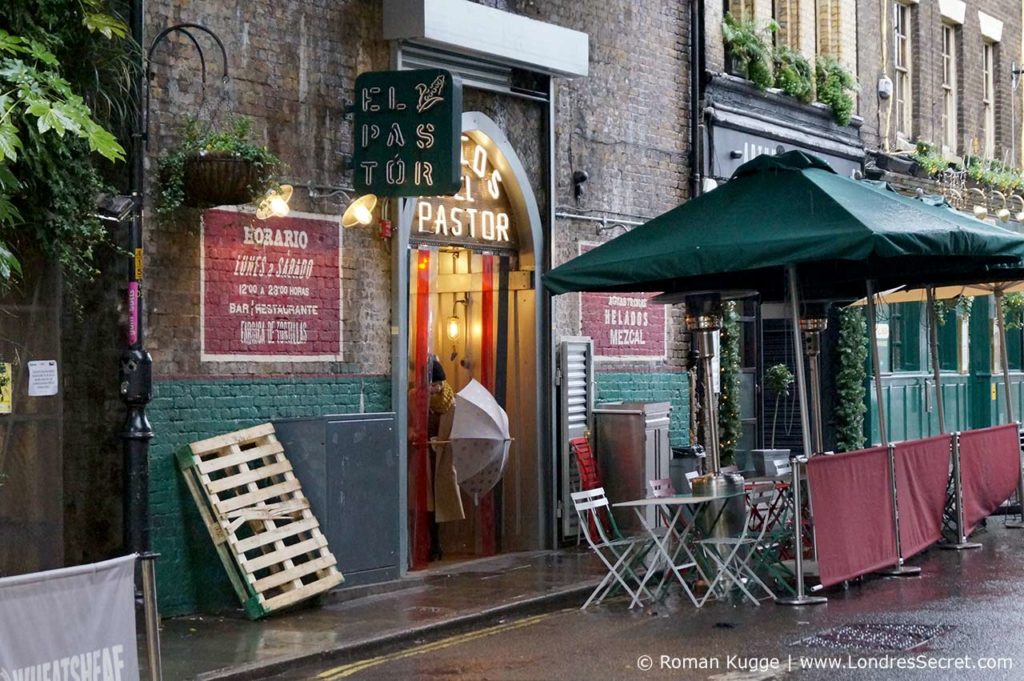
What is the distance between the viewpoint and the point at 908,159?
78.3 feet

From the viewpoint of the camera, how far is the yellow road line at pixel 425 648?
977cm

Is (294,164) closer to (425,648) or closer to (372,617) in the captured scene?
(372,617)

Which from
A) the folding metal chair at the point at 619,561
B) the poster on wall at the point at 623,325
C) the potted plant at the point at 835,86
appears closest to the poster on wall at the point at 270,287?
the folding metal chair at the point at 619,561

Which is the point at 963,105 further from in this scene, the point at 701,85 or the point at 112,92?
the point at 112,92

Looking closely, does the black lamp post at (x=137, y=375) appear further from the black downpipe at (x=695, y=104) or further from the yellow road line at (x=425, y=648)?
the black downpipe at (x=695, y=104)

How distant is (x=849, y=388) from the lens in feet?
71.8

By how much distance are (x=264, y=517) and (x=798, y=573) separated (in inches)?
157

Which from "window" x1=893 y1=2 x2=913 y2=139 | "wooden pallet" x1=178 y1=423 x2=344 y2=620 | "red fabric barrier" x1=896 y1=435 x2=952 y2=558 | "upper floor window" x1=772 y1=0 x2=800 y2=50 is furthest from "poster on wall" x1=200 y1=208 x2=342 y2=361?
"window" x1=893 y1=2 x2=913 y2=139

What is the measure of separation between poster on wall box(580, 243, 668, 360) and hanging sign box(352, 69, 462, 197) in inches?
148

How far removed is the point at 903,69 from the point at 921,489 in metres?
11.6

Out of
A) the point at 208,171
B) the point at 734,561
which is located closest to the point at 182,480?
the point at 208,171

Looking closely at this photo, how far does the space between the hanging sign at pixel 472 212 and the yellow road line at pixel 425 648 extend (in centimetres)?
399

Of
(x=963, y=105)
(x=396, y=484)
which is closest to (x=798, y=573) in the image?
(x=396, y=484)

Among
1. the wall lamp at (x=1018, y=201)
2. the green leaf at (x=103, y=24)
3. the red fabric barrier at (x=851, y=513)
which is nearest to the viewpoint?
the green leaf at (x=103, y=24)
